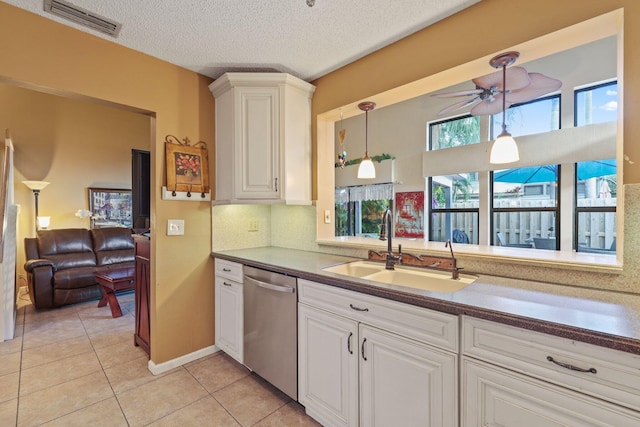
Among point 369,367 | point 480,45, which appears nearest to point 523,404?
point 369,367

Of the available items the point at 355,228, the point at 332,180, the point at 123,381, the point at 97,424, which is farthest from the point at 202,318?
the point at 355,228

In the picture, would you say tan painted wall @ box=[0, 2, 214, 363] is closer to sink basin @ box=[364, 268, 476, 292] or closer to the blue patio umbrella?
sink basin @ box=[364, 268, 476, 292]

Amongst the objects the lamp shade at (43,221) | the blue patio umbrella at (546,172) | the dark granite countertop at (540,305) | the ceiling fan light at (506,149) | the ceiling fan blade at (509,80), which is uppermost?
the ceiling fan blade at (509,80)

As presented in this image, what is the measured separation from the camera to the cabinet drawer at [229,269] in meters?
2.27

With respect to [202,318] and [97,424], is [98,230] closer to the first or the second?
[202,318]

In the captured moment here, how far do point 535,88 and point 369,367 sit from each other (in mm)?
3038

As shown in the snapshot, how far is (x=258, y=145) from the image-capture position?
7.73ft

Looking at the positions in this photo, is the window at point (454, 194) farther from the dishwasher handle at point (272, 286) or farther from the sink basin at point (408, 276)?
the dishwasher handle at point (272, 286)

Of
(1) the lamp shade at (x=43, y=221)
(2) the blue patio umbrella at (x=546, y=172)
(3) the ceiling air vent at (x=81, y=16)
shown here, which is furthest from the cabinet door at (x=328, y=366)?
(1) the lamp shade at (x=43, y=221)

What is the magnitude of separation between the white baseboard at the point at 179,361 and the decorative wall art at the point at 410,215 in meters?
4.30

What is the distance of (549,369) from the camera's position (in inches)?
37.2

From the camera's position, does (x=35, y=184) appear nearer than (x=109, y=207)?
Yes

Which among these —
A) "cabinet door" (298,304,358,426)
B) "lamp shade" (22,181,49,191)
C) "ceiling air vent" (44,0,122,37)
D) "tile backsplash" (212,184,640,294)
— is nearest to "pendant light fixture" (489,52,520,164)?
"tile backsplash" (212,184,640,294)

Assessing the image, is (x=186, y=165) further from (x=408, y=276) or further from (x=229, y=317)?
(x=408, y=276)
